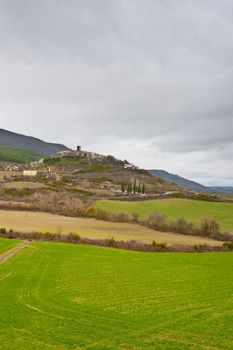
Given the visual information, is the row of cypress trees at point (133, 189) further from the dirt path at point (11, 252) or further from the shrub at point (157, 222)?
the dirt path at point (11, 252)

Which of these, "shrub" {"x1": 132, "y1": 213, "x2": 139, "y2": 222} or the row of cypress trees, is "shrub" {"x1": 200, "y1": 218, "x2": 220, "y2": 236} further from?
the row of cypress trees

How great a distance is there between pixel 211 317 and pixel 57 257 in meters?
26.9

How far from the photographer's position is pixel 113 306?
2094cm

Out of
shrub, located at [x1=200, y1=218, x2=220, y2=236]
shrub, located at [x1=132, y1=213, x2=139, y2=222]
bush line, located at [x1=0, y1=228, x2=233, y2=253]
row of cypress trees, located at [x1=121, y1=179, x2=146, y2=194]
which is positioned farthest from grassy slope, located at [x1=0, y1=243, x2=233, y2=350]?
row of cypress trees, located at [x1=121, y1=179, x2=146, y2=194]

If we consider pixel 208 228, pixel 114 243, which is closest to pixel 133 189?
pixel 208 228

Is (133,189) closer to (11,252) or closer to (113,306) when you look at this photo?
(11,252)

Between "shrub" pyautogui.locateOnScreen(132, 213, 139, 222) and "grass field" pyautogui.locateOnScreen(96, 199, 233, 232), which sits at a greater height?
"grass field" pyautogui.locateOnScreen(96, 199, 233, 232)

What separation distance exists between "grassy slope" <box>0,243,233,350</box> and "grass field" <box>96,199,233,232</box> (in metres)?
50.2

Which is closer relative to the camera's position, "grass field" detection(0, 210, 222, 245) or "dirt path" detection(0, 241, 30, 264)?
"dirt path" detection(0, 241, 30, 264)

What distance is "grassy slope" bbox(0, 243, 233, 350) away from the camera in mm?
15336

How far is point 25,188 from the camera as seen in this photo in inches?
5079

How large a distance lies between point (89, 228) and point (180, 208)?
32363mm

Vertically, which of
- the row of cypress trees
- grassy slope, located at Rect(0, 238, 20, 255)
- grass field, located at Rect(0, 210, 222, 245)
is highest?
the row of cypress trees

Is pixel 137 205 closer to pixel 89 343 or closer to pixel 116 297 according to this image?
pixel 116 297
